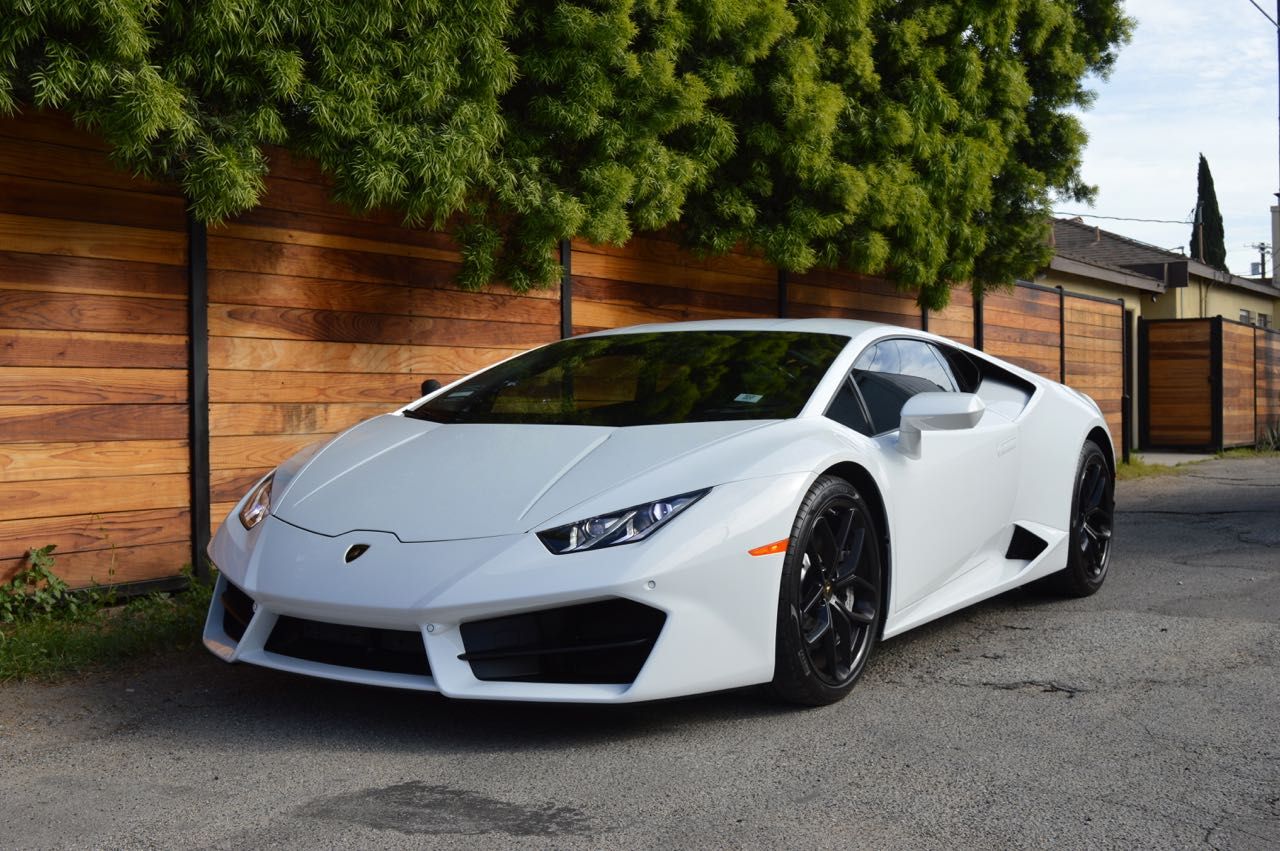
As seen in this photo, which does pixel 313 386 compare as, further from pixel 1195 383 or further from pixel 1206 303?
pixel 1206 303

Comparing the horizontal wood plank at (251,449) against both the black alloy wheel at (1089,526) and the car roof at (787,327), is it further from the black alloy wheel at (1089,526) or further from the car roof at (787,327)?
the black alloy wheel at (1089,526)

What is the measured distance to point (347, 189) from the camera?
5.48m

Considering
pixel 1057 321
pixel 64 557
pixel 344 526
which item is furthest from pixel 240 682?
pixel 1057 321

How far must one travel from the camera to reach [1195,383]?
701 inches

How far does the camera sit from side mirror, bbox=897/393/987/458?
13.9ft

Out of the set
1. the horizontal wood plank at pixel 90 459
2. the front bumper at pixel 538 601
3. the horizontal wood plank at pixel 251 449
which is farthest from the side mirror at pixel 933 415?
the horizontal wood plank at pixel 90 459

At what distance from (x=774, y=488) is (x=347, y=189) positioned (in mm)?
2777

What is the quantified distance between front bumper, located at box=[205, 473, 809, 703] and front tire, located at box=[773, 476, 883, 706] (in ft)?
0.30

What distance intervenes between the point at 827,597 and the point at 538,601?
3.36ft

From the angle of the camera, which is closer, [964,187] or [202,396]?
[202,396]

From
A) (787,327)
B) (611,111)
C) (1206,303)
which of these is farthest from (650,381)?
(1206,303)

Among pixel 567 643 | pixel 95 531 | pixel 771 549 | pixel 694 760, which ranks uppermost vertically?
pixel 771 549

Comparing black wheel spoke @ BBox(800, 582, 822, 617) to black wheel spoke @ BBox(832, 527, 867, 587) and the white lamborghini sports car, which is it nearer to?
the white lamborghini sports car

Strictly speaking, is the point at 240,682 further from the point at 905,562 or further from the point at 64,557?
the point at 905,562
